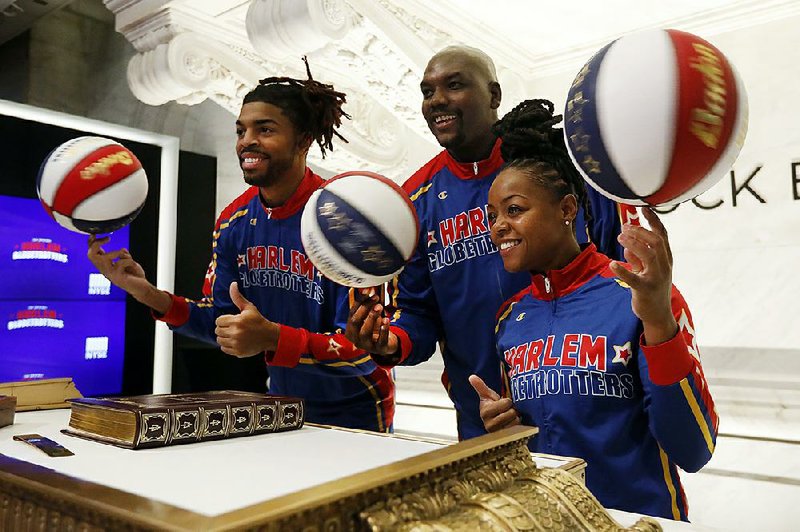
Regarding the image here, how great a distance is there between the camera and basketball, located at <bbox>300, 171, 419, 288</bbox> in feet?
4.25

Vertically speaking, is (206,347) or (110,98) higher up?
(110,98)

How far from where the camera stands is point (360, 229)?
1.29 meters

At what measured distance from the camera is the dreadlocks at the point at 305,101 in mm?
2102

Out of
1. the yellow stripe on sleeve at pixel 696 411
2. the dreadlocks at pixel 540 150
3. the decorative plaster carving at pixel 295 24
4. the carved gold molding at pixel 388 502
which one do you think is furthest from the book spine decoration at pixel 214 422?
the decorative plaster carving at pixel 295 24

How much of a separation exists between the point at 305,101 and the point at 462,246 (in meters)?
0.73

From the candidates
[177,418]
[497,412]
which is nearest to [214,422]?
[177,418]

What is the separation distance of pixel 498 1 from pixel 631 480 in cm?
256

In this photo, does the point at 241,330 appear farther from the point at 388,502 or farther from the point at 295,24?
the point at 295,24

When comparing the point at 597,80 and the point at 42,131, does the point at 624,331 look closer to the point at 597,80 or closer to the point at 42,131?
the point at 597,80

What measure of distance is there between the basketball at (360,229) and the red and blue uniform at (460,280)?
468mm

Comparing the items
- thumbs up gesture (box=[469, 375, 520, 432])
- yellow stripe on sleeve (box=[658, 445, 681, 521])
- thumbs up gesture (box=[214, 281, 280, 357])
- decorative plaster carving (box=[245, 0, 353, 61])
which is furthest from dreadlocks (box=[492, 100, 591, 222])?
decorative plaster carving (box=[245, 0, 353, 61])

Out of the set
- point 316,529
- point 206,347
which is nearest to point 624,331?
point 316,529

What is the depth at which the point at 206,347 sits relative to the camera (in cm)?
465

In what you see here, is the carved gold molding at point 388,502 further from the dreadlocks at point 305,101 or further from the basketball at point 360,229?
the dreadlocks at point 305,101
